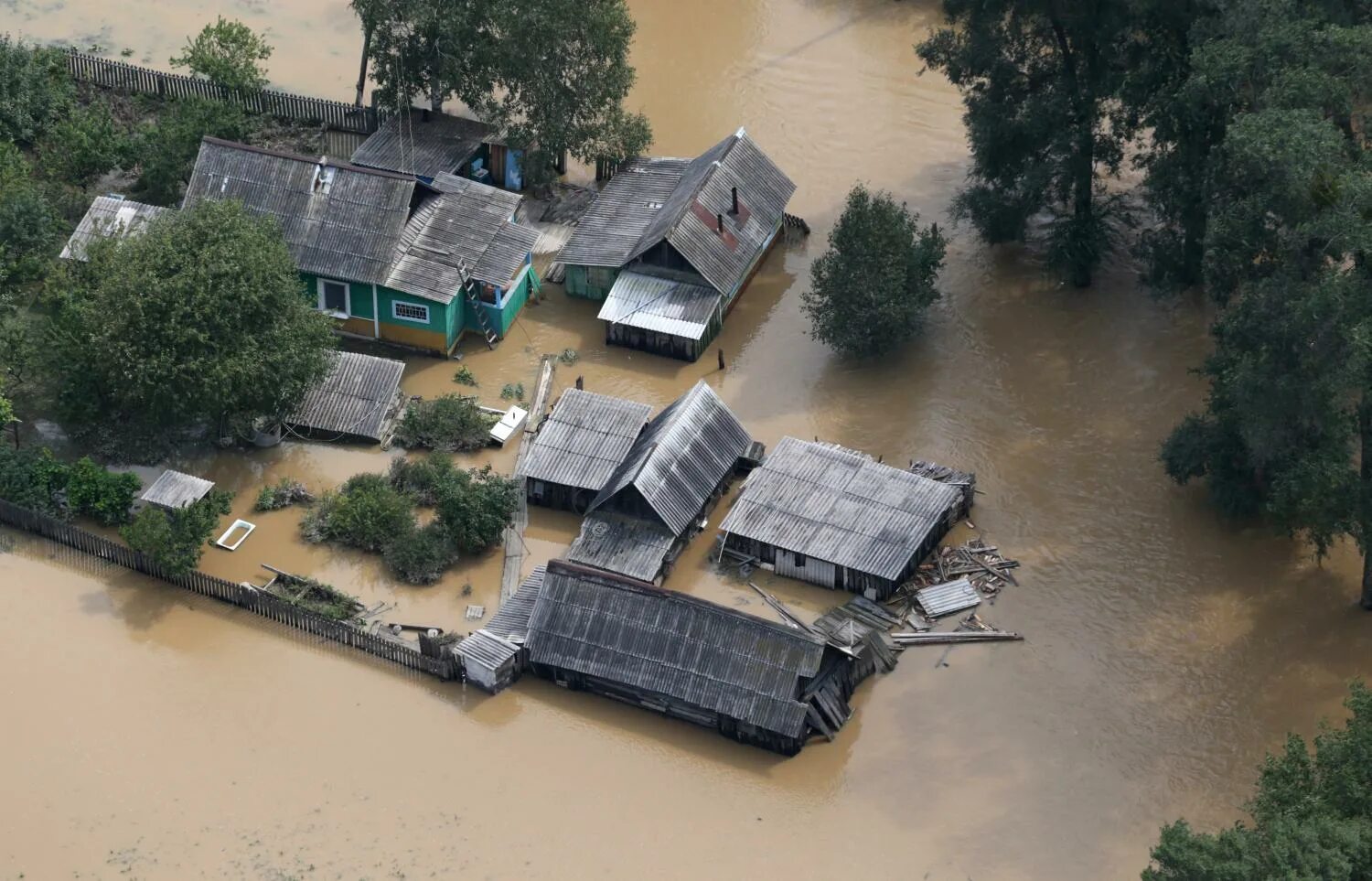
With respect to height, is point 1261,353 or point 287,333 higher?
point 1261,353

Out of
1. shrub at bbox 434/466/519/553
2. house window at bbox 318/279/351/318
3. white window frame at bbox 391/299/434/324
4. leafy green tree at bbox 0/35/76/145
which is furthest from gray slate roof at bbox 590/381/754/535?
leafy green tree at bbox 0/35/76/145

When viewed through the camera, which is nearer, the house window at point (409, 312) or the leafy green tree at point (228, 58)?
the house window at point (409, 312)

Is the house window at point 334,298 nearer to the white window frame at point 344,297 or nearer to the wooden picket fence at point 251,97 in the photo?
the white window frame at point 344,297

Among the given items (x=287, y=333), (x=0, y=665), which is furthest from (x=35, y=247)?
(x=0, y=665)

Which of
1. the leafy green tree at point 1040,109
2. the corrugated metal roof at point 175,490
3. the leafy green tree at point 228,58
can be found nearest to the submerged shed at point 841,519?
the leafy green tree at point 1040,109

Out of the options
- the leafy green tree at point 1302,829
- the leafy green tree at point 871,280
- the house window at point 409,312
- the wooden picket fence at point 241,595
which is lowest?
the wooden picket fence at point 241,595

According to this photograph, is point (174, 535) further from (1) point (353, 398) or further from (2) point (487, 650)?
(2) point (487, 650)

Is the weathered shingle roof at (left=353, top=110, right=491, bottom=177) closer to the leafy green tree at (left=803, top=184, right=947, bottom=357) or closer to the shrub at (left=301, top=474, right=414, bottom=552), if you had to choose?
the leafy green tree at (left=803, top=184, right=947, bottom=357)

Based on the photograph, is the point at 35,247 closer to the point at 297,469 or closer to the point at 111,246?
the point at 111,246
